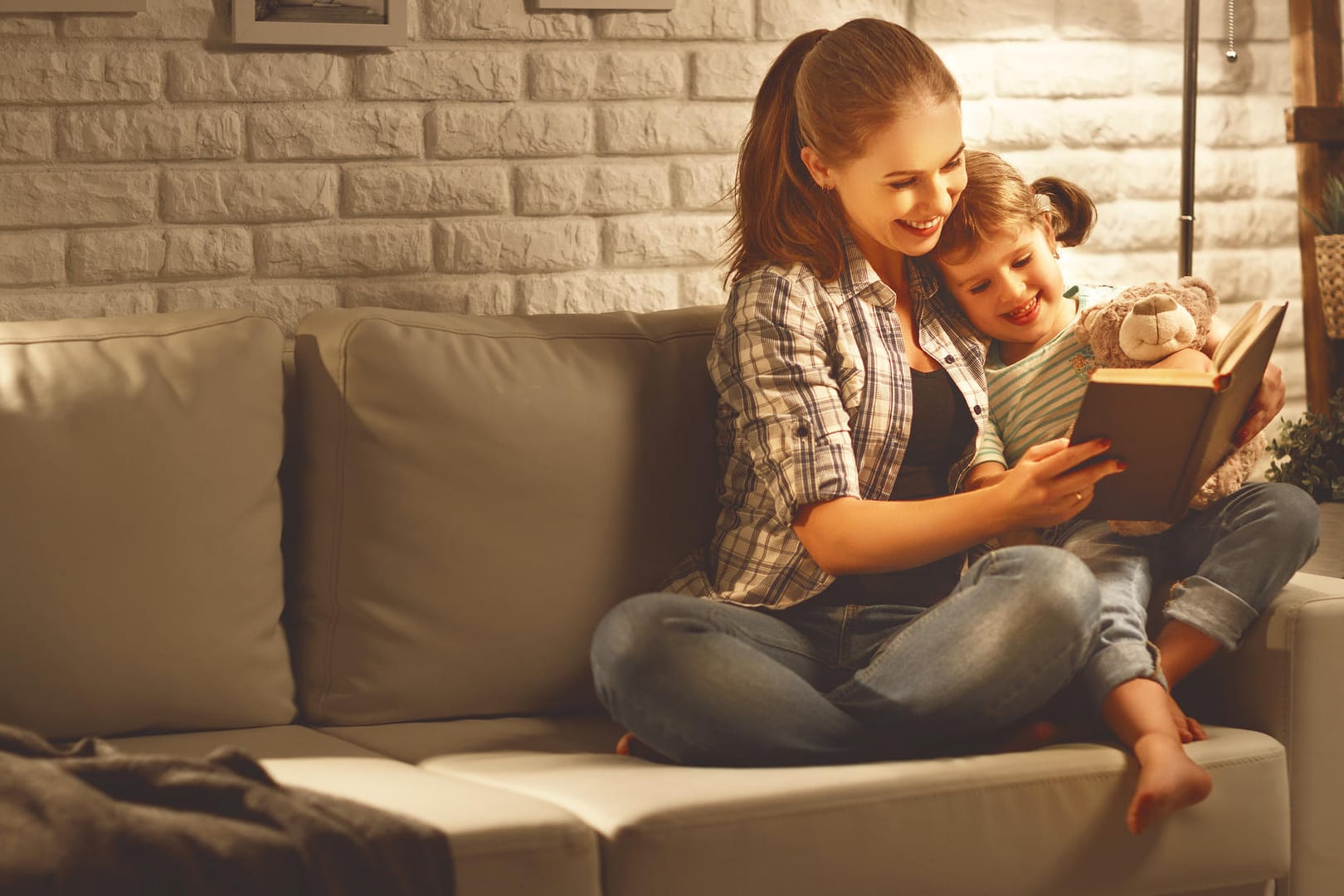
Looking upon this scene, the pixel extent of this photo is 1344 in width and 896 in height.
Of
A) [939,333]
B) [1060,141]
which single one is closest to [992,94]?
[1060,141]

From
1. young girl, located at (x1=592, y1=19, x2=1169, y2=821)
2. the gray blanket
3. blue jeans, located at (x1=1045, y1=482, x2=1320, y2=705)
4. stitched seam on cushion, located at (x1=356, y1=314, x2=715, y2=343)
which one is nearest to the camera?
the gray blanket

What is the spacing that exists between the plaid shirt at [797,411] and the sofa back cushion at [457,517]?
13cm

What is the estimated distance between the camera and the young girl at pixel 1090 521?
1636 millimetres

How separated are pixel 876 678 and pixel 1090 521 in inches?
18.2

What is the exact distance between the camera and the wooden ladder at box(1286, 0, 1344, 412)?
2471mm

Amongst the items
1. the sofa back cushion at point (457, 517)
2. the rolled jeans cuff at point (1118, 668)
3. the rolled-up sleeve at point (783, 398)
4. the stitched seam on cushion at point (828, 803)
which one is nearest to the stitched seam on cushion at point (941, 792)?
the stitched seam on cushion at point (828, 803)

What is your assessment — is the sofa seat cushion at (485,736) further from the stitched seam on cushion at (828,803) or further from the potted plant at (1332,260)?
the potted plant at (1332,260)

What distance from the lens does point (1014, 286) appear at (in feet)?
6.09

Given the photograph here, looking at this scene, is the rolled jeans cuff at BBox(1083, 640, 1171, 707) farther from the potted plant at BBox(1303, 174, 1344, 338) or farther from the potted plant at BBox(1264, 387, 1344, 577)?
the potted plant at BBox(1303, 174, 1344, 338)

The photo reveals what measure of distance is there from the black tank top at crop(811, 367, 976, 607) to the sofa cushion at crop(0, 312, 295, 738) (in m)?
0.69

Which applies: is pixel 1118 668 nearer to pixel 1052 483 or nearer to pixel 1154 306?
pixel 1052 483

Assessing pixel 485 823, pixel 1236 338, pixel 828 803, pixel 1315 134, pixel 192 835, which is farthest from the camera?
pixel 1315 134

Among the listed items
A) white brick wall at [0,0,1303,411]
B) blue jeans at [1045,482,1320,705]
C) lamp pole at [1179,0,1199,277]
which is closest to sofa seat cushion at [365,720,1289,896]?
blue jeans at [1045,482,1320,705]

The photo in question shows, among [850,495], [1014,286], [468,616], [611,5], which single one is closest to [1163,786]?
[850,495]
